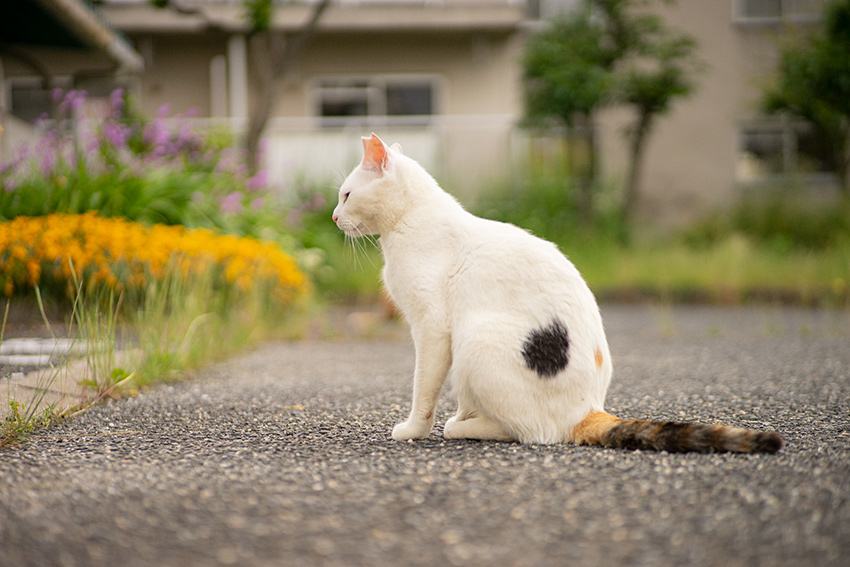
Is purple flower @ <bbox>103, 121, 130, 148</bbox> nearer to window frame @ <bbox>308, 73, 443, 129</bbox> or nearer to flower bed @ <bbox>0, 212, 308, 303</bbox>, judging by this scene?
flower bed @ <bbox>0, 212, 308, 303</bbox>

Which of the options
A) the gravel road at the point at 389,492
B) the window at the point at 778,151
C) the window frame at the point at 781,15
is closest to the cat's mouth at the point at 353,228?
the gravel road at the point at 389,492

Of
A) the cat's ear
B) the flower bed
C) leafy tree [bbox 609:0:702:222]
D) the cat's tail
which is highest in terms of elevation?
leafy tree [bbox 609:0:702:222]

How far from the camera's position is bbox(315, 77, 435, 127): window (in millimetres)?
14867

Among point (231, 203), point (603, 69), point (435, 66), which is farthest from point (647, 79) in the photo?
point (231, 203)

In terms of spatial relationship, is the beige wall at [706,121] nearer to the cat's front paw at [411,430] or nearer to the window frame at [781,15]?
the window frame at [781,15]

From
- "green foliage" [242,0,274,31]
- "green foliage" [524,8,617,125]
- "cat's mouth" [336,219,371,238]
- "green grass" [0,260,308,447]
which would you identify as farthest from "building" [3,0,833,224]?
"cat's mouth" [336,219,371,238]

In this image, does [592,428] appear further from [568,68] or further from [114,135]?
[568,68]

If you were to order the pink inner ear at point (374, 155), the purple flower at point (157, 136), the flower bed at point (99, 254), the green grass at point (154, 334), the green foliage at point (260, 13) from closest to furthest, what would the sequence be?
the pink inner ear at point (374, 155) < the green grass at point (154, 334) < the flower bed at point (99, 254) < the purple flower at point (157, 136) < the green foliage at point (260, 13)

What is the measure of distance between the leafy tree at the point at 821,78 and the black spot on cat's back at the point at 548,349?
10.5 m

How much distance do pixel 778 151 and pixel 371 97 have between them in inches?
337

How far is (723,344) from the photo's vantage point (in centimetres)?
586

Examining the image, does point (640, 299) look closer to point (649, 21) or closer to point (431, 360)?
point (649, 21)

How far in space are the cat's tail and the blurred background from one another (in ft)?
13.9

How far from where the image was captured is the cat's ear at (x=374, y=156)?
2734mm
